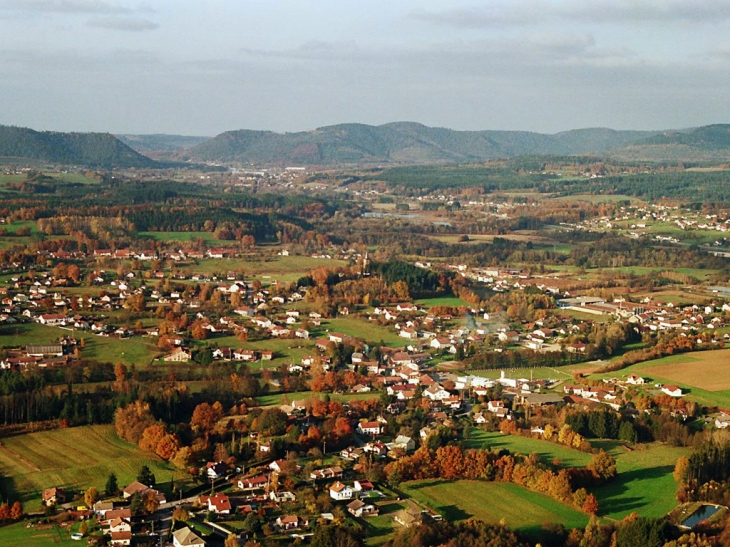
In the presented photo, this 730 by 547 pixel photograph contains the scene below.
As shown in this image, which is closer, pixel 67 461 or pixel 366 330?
pixel 67 461

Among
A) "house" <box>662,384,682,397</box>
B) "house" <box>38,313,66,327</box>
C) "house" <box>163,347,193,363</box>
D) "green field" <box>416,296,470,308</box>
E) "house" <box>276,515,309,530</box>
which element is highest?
"house" <box>38,313,66,327</box>

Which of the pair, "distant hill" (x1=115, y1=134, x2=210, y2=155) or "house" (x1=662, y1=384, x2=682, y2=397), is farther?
"distant hill" (x1=115, y1=134, x2=210, y2=155)

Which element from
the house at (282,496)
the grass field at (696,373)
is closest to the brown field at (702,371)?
the grass field at (696,373)

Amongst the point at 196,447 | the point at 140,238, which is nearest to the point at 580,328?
the point at 196,447

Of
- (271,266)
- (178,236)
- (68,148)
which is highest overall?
(68,148)

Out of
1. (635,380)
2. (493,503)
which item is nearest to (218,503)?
(493,503)

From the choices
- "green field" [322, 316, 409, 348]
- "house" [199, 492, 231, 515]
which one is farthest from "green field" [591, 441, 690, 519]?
"green field" [322, 316, 409, 348]

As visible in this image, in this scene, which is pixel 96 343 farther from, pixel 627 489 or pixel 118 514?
pixel 627 489

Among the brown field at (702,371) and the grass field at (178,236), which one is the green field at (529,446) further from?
the grass field at (178,236)

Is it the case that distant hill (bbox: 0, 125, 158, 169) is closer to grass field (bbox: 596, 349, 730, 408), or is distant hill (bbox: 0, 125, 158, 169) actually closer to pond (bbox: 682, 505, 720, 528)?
grass field (bbox: 596, 349, 730, 408)
